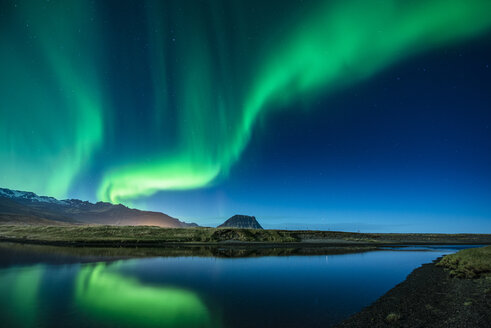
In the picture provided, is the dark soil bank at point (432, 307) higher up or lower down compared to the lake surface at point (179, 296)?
higher up

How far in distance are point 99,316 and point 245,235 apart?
245ft

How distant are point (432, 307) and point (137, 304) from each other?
18627mm

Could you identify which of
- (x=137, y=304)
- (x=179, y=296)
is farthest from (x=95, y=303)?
(x=179, y=296)

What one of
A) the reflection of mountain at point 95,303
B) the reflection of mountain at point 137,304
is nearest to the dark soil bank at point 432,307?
the reflection of mountain at point 137,304

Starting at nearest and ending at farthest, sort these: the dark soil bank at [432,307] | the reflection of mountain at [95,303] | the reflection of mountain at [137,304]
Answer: the dark soil bank at [432,307] → the reflection of mountain at [95,303] → the reflection of mountain at [137,304]

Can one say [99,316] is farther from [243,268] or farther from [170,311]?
[243,268]

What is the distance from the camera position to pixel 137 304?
17.4m

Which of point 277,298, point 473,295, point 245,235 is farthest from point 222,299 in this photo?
point 245,235

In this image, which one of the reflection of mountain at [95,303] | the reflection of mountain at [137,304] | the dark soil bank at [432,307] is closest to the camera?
the dark soil bank at [432,307]

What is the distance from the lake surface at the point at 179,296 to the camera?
567 inches

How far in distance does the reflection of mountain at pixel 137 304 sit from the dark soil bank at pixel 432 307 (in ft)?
28.9

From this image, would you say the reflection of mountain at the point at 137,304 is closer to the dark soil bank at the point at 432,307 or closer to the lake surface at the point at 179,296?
the lake surface at the point at 179,296

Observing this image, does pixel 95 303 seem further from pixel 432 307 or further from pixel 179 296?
pixel 432 307

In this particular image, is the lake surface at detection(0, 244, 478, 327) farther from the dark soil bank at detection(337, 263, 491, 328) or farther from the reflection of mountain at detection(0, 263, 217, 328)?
the dark soil bank at detection(337, 263, 491, 328)
